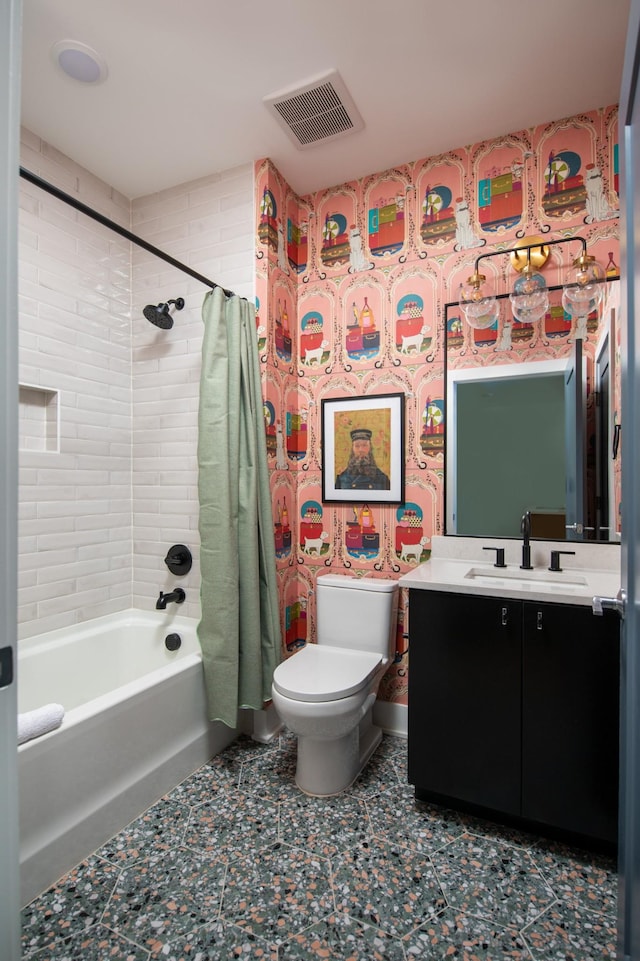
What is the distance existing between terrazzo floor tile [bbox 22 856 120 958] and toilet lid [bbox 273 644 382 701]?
77cm

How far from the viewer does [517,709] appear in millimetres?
1664

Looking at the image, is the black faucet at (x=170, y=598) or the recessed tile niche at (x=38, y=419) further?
the black faucet at (x=170, y=598)

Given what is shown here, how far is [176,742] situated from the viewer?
1.99m

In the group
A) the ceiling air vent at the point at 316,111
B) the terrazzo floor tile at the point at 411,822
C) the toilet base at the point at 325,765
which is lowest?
the terrazzo floor tile at the point at 411,822

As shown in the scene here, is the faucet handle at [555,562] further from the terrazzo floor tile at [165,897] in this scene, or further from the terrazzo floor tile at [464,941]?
the terrazzo floor tile at [165,897]

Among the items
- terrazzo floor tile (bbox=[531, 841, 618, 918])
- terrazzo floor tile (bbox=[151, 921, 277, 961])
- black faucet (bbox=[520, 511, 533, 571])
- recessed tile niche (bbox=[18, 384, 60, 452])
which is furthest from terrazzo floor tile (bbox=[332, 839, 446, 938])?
recessed tile niche (bbox=[18, 384, 60, 452])

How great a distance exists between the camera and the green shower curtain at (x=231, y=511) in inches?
83.7

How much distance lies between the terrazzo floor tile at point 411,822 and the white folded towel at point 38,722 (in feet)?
3.77

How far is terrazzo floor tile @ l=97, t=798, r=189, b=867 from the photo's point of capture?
161 cm

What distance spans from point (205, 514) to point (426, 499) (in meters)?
1.06

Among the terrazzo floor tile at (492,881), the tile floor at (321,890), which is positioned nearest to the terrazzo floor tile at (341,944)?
the tile floor at (321,890)

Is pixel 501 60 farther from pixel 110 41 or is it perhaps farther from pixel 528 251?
pixel 110 41

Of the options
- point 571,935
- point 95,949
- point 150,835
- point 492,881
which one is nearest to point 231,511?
point 150,835

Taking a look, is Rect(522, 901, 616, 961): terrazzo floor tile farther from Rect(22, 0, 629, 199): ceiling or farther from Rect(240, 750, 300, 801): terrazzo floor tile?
Rect(22, 0, 629, 199): ceiling
